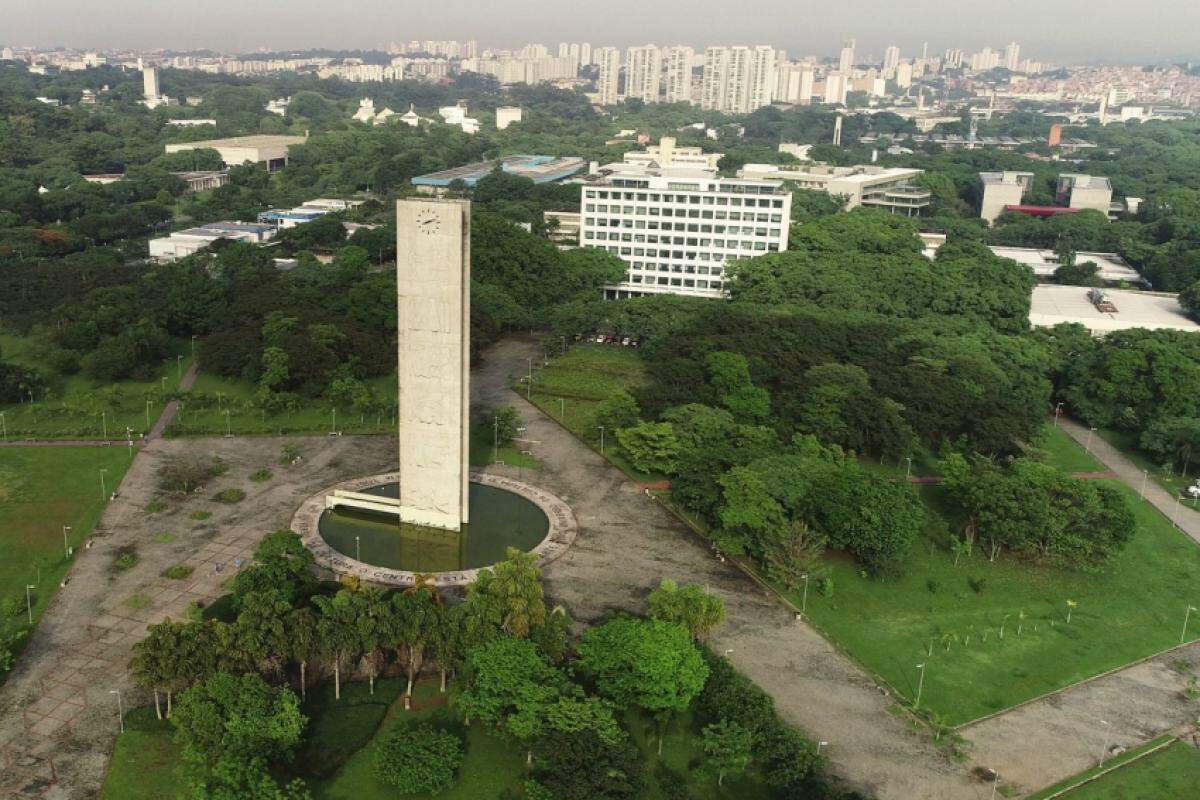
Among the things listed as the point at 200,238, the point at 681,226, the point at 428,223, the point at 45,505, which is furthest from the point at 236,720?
the point at 200,238

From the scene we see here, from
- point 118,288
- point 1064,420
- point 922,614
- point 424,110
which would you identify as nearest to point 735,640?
point 922,614

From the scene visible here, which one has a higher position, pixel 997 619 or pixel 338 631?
pixel 338 631

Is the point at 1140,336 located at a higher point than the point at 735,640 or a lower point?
higher

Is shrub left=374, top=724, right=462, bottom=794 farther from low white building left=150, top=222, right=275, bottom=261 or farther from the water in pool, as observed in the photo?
low white building left=150, top=222, right=275, bottom=261

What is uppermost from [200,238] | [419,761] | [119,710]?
[200,238]

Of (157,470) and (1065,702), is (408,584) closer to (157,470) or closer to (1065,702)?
(157,470)

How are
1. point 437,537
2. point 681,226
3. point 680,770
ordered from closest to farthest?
1. point 680,770
2. point 437,537
3. point 681,226

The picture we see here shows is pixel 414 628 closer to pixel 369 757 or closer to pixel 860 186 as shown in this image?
pixel 369 757
